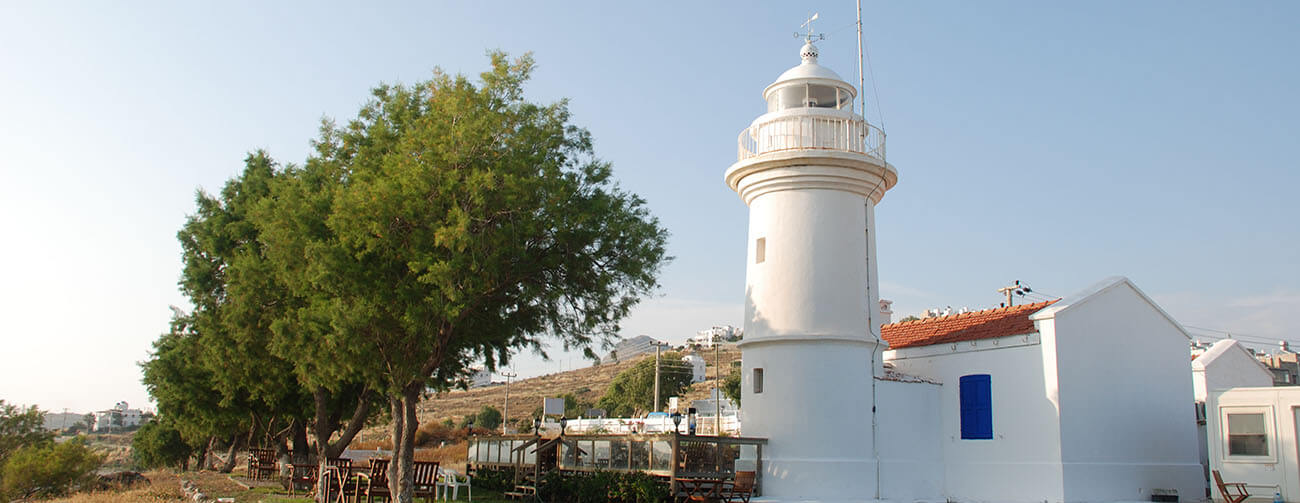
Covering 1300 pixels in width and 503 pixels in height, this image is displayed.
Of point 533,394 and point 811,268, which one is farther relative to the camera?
point 533,394

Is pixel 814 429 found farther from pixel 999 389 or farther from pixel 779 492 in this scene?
pixel 999 389

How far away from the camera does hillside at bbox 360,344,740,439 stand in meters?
69.8

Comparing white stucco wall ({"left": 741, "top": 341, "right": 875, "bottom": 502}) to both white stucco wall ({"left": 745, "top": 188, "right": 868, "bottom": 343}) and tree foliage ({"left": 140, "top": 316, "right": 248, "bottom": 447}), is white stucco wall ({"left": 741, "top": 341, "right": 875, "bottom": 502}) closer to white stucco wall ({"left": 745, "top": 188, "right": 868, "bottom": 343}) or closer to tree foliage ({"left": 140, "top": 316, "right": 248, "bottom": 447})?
white stucco wall ({"left": 745, "top": 188, "right": 868, "bottom": 343})

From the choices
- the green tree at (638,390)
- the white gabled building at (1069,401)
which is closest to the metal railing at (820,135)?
the white gabled building at (1069,401)

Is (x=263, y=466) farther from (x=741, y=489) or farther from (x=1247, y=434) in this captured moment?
(x=1247, y=434)

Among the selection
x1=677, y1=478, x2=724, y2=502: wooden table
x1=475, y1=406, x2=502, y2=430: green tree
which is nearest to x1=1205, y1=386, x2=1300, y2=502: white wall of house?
x1=677, y1=478, x2=724, y2=502: wooden table

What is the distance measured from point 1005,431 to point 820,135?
721cm

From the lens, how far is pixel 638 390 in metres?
62.2

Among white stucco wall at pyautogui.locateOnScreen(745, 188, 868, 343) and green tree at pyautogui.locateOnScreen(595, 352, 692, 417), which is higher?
white stucco wall at pyautogui.locateOnScreen(745, 188, 868, 343)

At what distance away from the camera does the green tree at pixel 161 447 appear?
38.9 m

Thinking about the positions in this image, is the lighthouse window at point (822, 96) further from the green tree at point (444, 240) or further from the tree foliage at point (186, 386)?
the tree foliage at point (186, 386)

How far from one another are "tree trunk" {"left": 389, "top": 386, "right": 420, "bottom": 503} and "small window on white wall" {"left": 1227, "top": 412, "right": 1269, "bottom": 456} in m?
15.9

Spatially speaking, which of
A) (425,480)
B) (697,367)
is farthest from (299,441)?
(697,367)

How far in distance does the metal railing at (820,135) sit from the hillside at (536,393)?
4422 centimetres
